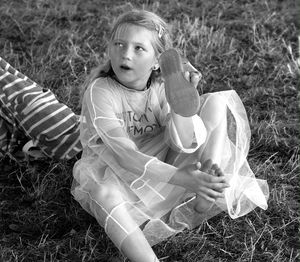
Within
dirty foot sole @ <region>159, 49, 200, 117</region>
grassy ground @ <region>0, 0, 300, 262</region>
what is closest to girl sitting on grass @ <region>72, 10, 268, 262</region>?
dirty foot sole @ <region>159, 49, 200, 117</region>

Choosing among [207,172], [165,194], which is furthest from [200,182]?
[165,194]

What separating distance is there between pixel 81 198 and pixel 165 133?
1.41 ft

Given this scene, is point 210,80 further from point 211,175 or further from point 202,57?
point 211,175

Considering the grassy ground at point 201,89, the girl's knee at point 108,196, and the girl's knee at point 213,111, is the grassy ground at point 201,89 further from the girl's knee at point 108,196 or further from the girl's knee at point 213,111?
the girl's knee at point 213,111

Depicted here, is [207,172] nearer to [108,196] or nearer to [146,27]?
[108,196]

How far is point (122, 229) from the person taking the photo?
2.26 meters

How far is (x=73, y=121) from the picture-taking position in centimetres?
297

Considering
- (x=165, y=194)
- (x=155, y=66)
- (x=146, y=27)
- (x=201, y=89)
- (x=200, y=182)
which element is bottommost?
(x=201, y=89)

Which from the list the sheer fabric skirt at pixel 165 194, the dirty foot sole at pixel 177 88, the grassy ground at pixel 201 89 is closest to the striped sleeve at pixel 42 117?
the grassy ground at pixel 201 89

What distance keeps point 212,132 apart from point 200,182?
308mm

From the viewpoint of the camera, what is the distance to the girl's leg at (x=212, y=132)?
2.41 meters

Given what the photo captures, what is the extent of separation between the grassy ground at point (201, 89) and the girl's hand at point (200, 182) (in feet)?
1.04

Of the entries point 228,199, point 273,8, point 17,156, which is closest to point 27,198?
point 17,156

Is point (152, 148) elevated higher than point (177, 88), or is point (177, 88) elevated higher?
point (177, 88)
